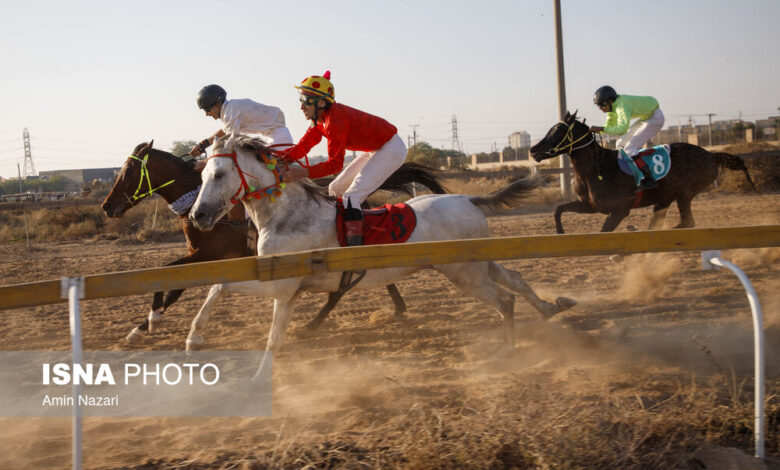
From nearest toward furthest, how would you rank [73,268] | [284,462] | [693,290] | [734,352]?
[284,462] < [734,352] < [693,290] < [73,268]

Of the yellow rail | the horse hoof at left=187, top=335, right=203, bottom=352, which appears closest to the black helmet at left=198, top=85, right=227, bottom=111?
the horse hoof at left=187, top=335, right=203, bottom=352

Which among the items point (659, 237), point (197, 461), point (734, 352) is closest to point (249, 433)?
point (197, 461)

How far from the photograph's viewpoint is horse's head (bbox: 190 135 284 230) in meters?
4.30

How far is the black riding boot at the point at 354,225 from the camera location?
4527 millimetres

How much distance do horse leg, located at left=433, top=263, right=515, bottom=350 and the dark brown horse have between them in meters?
2.98

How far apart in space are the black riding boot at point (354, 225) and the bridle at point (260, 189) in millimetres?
542

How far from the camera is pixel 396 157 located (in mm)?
5012

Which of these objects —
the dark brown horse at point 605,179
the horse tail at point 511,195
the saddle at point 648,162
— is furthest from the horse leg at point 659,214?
the horse tail at point 511,195

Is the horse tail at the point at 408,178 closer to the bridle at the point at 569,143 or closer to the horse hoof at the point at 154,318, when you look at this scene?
the bridle at the point at 569,143

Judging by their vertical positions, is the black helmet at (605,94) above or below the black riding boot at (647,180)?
above

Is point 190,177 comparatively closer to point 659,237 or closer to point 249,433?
point 249,433

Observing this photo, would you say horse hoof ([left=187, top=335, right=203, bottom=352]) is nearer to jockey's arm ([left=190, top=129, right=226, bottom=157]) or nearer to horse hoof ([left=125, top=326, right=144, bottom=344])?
horse hoof ([left=125, top=326, right=144, bottom=344])

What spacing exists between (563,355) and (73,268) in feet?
27.4

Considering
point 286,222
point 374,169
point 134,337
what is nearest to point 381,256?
point 286,222
